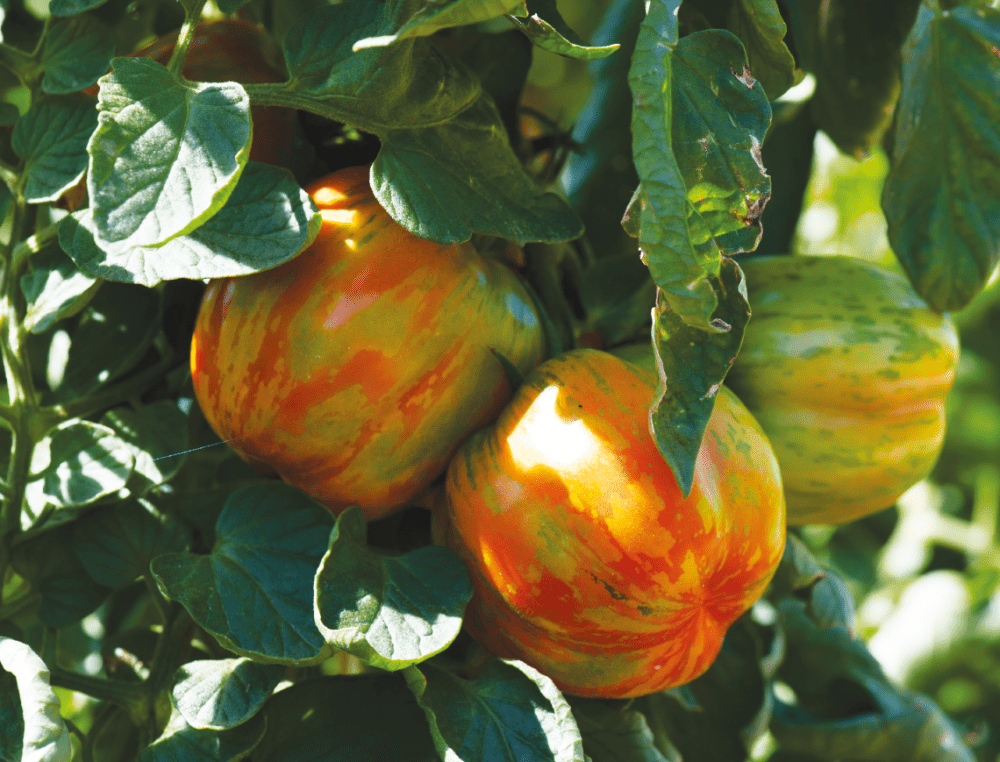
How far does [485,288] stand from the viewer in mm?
397

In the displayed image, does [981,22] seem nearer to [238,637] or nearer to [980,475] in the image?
[238,637]

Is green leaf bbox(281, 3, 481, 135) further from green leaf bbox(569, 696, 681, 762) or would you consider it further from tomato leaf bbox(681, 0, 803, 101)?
green leaf bbox(569, 696, 681, 762)

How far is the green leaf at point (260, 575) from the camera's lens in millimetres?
322

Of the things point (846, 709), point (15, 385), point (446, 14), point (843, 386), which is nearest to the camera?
point (446, 14)

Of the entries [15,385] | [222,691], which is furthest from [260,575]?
[15,385]

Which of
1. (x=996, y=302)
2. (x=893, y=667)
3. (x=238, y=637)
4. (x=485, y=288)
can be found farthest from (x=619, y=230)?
(x=996, y=302)

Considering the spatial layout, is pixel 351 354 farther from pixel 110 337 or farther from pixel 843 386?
pixel 843 386

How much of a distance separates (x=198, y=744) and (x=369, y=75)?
278 millimetres

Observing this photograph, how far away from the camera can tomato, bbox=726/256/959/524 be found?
48 centimetres

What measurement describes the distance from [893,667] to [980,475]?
1.44 ft

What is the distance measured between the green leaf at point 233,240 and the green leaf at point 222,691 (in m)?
0.16

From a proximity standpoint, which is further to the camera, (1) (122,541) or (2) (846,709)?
(2) (846,709)

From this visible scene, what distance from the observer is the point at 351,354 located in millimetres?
362

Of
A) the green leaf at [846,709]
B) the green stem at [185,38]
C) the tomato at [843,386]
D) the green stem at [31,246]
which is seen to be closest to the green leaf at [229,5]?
the green stem at [185,38]
